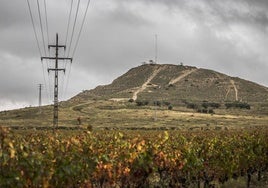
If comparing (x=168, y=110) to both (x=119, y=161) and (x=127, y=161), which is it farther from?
(x=127, y=161)

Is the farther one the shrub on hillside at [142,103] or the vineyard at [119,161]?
the shrub on hillside at [142,103]

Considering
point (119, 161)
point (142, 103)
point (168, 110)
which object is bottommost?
point (119, 161)

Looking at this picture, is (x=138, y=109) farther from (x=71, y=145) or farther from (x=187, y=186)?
(x=71, y=145)

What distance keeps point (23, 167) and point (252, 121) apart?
107653 millimetres

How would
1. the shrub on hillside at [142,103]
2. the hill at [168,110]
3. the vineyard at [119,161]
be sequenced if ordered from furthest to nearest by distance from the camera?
the shrub on hillside at [142,103] < the hill at [168,110] < the vineyard at [119,161]

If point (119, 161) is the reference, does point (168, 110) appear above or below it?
above

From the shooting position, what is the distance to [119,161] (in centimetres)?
2109

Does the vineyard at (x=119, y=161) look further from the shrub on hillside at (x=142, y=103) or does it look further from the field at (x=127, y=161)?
the shrub on hillside at (x=142, y=103)

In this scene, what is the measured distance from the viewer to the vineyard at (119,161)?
12516 millimetres

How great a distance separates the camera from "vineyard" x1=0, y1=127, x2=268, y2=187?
1252 cm

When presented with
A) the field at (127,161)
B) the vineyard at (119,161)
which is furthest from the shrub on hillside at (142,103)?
the vineyard at (119,161)

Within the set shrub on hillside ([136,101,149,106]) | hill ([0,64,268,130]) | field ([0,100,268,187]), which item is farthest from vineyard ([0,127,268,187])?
shrub on hillside ([136,101,149,106])

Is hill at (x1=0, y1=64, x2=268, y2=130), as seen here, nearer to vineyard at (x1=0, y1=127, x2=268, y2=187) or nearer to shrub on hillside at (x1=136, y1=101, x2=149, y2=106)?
shrub on hillside at (x1=136, y1=101, x2=149, y2=106)

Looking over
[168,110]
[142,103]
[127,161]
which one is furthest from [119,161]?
[142,103]
